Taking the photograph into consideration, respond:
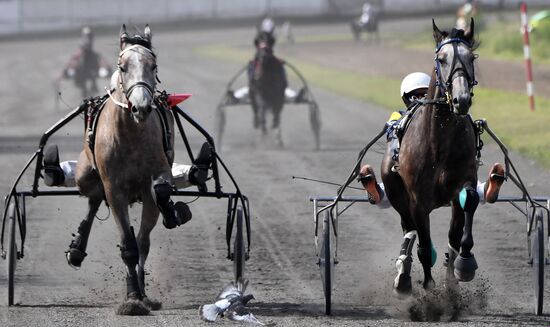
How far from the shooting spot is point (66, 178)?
9641 millimetres

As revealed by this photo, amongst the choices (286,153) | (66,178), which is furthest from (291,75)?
(66,178)

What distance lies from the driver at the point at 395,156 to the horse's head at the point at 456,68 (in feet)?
2.12

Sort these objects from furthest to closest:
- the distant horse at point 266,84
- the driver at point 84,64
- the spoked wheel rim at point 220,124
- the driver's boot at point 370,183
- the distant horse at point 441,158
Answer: the driver at point 84,64 < the distant horse at point 266,84 < the spoked wheel rim at point 220,124 < the driver's boot at point 370,183 < the distant horse at point 441,158

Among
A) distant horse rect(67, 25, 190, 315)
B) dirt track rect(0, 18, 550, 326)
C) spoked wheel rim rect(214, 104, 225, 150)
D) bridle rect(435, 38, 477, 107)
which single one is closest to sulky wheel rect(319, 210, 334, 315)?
dirt track rect(0, 18, 550, 326)

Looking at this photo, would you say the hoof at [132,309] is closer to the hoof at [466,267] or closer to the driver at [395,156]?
the driver at [395,156]

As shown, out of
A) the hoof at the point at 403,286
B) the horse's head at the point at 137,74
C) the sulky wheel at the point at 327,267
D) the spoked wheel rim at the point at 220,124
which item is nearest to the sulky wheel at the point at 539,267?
the hoof at the point at 403,286

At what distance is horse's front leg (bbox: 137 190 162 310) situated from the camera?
8.70 m

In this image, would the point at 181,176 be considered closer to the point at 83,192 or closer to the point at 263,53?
the point at 83,192

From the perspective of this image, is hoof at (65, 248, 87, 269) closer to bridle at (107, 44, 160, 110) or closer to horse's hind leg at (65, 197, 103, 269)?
horse's hind leg at (65, 197, 103, 269)

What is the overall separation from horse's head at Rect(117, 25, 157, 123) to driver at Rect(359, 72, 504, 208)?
5.48 feet

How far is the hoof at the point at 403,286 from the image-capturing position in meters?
8.52

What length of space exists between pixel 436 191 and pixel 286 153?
36.4 feet

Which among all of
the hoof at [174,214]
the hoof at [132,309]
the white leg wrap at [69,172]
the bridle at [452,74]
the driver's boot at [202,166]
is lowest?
the hoof at [132,309]

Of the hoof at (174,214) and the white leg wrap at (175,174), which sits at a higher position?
the white leg wrap at (175,174)
